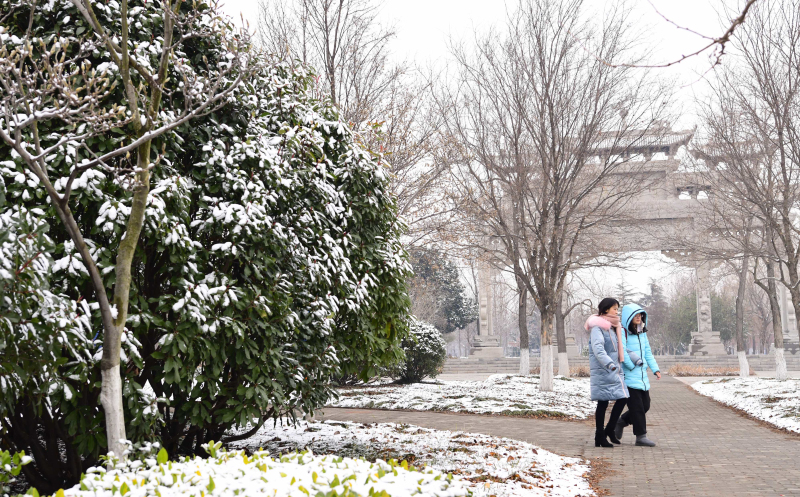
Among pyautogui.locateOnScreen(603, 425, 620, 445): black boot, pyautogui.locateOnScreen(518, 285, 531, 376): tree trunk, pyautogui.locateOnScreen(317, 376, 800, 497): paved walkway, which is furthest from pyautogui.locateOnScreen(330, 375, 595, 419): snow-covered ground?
pyautogui.locateOnScreen(518, 285, 531, 376): tree trunk

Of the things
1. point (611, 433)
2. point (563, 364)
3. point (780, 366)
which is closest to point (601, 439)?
point (611, 433)

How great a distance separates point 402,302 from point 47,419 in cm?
343

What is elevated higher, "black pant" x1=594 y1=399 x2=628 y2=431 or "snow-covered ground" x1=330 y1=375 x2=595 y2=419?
"black pant" x1=594 y1=399 x2=628 y2=431

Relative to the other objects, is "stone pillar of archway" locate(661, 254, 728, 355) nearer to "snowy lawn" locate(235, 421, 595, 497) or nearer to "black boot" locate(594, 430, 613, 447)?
"black boot" locate(594, 430, 613, 447)

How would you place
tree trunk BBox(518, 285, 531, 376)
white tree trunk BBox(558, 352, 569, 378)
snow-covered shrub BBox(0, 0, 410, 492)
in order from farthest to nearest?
white tree trunk BBox(558, 352, 569, 378) < tree trunk BBox(518, 285, 531, 376) < snow-covered shrub BBox(0, 0, 410, 492)

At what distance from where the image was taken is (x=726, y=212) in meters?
19.1

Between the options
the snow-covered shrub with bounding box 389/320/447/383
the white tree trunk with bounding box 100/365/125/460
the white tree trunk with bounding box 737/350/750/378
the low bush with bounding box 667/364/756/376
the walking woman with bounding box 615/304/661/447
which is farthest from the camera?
the low bush with bounding box 667/364/756/376

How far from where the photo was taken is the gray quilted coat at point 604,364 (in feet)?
24.8

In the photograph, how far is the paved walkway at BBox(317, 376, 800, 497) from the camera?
5586 mm

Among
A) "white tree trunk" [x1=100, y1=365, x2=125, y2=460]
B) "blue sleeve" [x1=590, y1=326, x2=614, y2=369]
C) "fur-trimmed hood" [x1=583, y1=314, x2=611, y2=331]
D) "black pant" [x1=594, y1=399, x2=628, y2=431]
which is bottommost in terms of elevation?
"black pant" [x1=594, y1=399, x2=628, y2=431]

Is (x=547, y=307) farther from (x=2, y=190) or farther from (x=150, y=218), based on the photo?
(x=2, y=190)

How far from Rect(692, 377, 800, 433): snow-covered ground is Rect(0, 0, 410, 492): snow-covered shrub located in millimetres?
7007

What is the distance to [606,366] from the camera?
24.7 ft

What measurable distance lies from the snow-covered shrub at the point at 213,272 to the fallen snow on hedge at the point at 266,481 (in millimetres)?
1173
